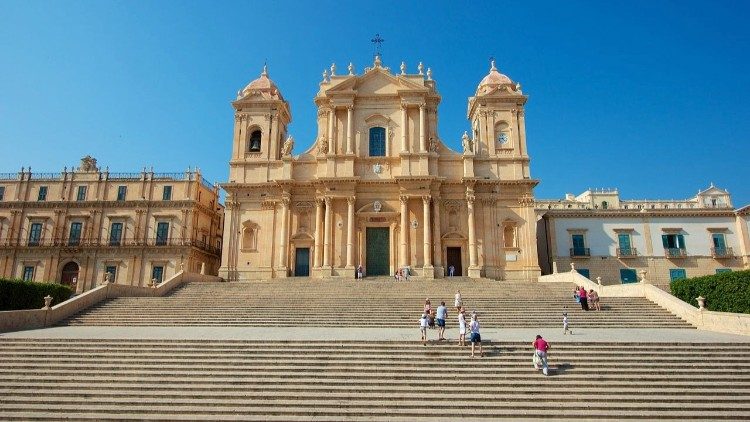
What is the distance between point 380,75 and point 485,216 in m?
12.6

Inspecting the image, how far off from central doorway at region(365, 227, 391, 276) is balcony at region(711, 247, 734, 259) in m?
24.1

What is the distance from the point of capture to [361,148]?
34656 millimetres

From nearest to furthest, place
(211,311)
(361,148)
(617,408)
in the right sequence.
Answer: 1. (617,408)
2. (211,311)
3. (361,148)

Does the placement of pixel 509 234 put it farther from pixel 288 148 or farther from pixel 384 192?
pixel 288 148

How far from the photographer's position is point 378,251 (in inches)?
1309

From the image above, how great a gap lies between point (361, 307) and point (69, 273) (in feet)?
94.4

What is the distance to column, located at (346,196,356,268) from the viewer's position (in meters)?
32.0

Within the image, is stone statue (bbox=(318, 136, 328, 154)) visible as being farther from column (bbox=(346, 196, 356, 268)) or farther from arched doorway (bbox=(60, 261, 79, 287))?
arched doorway (bbox=(60, 261, 79, 287))

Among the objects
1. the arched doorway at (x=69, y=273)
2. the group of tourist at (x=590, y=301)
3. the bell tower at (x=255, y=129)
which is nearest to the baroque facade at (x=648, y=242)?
the group of tourist at (x=590, y=301)

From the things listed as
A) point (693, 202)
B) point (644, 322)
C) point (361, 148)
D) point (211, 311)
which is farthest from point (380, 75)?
point (693, 202)

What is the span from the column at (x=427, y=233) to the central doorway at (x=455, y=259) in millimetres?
1929

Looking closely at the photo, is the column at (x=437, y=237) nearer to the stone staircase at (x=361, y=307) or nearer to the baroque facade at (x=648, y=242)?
the stone staircase at (x=361, y=307)

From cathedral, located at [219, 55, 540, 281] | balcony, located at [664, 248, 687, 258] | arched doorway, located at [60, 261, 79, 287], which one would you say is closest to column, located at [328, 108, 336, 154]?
cathedral, located at [219, 55, 540, 281]

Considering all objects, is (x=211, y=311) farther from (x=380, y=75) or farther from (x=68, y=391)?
(x=380, y=75)
